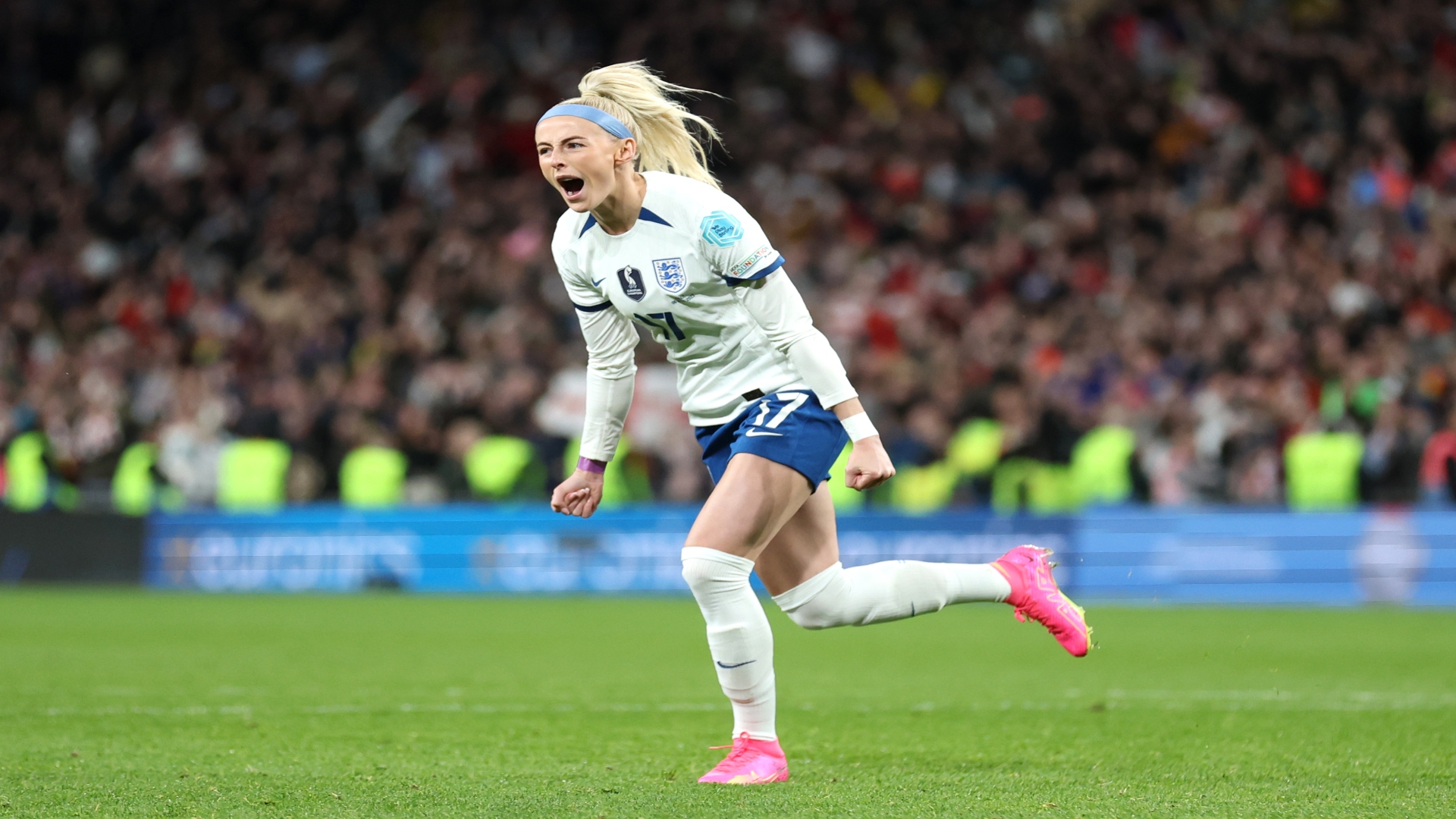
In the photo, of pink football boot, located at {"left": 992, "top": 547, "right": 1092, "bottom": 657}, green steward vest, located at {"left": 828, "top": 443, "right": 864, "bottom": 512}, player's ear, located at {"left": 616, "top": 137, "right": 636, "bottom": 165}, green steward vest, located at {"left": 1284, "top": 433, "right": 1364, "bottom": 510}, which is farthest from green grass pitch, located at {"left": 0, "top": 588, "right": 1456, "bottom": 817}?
green steward vest, located at {"left": 828, "top": 443, "right": 864, "bottom": 512}

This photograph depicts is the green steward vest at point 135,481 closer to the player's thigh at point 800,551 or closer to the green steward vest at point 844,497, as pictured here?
the green steward vest at point 844,497

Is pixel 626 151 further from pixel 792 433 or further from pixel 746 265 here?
pixel 792 433

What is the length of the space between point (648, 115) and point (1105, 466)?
10.5 meters

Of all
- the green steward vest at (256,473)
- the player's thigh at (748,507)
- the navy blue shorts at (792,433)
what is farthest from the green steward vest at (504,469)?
the player's thigh at (748,507)

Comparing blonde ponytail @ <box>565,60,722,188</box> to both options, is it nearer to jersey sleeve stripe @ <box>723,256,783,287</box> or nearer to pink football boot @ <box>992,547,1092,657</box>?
jersey sleeve stripe @ <box>723,256,783,287</box>

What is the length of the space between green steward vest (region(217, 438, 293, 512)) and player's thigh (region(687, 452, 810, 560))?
39.9ft

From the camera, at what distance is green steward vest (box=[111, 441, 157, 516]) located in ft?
54.7

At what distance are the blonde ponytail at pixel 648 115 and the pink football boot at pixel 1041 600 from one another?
4.81 ft

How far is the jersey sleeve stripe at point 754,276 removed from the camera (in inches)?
194

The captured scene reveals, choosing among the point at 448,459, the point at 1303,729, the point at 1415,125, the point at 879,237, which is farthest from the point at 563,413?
the point at 1303,729

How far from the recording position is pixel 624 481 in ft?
53.1

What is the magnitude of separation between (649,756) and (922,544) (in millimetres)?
9278

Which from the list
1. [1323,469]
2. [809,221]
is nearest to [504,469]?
[809,221]

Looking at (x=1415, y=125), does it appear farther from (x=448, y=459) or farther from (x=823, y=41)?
(x=448, y=459)
